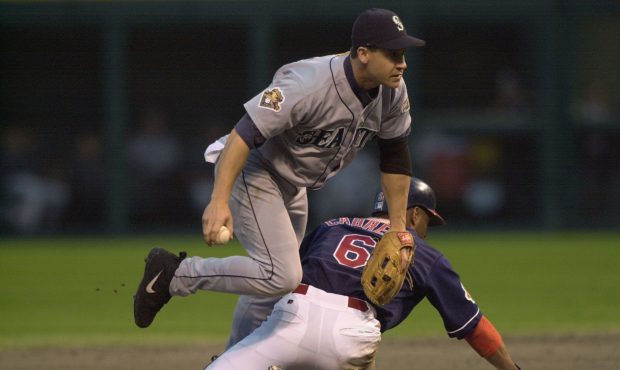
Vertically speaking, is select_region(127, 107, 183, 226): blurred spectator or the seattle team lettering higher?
the seattle team lettering

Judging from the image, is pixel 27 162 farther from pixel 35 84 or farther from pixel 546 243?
pixel 546 243

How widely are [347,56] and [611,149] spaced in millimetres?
9294

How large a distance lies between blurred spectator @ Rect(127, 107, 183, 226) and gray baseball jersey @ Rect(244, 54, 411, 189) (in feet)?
27.3

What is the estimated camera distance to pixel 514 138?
536 inches

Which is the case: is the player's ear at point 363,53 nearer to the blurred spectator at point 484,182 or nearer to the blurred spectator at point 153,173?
the blurred spectator at point 153,173

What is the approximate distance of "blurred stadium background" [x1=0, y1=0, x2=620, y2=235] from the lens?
43.5 ft

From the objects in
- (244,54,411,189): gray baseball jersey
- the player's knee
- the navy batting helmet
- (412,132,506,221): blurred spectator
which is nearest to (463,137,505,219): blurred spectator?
(412,132,506,221): blurred spectator

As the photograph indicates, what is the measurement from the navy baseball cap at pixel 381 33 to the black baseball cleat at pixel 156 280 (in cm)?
127

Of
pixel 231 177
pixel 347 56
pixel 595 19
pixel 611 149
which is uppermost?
pixel 347 56

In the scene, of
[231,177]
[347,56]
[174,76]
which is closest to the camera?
[231,177]

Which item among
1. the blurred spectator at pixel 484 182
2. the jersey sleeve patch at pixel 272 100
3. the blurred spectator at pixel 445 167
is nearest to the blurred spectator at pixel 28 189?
the blurred spectator at pixel 445 167

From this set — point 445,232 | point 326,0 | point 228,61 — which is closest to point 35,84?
point 228,61

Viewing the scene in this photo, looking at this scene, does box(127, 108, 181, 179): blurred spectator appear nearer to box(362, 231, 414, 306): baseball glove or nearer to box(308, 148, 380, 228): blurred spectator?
box(308, 148, 380, 228): blurred spectator

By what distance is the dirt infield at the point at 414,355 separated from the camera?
6215mm
